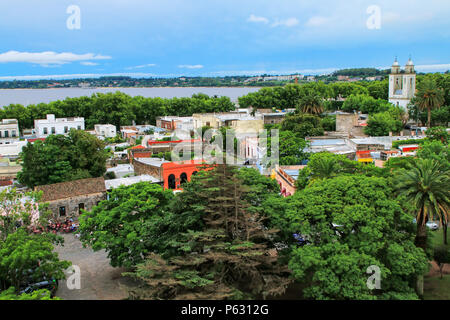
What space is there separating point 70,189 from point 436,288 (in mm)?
25231

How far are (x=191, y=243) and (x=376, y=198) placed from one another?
7978mm

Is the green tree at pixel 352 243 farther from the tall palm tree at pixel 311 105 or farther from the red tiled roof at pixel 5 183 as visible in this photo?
the tall palm tree at pixel 311 105

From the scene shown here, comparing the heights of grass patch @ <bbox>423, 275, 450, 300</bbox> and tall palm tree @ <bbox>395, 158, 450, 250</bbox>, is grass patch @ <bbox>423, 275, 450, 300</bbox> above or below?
below

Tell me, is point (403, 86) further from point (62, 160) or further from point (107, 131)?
point (62, 160)

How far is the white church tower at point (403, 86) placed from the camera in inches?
2970

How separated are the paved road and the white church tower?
64309 millimetres

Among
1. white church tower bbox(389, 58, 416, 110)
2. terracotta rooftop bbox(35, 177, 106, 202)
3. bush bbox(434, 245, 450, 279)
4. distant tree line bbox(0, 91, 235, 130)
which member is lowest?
bush bbox(434, 245, 450, 279)

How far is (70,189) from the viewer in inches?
1249

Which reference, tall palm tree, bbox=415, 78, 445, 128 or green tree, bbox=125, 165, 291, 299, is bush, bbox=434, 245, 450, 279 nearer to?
green tree, bbox=125, 165, 291, 299

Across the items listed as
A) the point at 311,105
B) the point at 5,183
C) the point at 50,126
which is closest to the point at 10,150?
the point at 5,183

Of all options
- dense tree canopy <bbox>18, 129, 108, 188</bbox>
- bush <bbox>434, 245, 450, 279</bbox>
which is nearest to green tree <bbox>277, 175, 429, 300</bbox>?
bush <bbox>434, 245, 450, 279</bbox>

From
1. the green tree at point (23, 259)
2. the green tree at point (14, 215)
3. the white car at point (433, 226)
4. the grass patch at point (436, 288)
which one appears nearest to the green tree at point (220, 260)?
the green tree at point (23, 259)

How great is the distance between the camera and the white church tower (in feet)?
247

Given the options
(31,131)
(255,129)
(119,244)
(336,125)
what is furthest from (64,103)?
(119,244)
